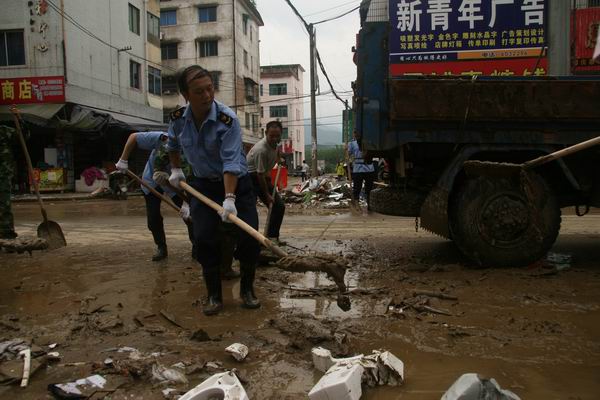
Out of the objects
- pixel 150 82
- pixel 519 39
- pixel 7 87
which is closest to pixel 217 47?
pixel 150 82

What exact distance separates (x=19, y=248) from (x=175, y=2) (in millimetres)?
38402

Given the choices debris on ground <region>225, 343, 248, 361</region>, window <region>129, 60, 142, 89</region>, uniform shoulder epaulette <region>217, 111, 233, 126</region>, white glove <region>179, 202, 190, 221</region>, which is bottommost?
debris on ground <region>225, 343, 248, 361</region>

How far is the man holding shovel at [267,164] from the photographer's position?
5378mm

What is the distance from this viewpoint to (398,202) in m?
4.91

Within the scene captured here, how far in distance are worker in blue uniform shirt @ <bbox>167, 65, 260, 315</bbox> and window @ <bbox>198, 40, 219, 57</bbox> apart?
37227 millimetres

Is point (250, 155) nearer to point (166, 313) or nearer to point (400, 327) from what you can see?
point (166, 313)

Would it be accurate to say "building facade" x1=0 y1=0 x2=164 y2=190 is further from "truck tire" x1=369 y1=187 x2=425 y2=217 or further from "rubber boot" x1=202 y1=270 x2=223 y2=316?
"rubber boot" x1=202 y1=270 x2=223 y2=316

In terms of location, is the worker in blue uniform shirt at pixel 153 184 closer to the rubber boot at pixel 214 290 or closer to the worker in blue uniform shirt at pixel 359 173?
Result: the rubber boot at pixel 214 290

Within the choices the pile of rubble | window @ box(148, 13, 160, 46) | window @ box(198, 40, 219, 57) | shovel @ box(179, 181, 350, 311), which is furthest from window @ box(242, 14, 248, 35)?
shovel @ box(179, 181, 350, 311)

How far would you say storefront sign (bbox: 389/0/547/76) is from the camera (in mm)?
7156

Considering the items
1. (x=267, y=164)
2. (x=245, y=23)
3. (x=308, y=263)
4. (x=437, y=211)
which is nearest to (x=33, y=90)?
(x=267, y=164)

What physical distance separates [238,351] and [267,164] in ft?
9.80

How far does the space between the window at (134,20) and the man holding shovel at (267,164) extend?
21910 millimetres

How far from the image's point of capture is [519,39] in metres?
7.10
